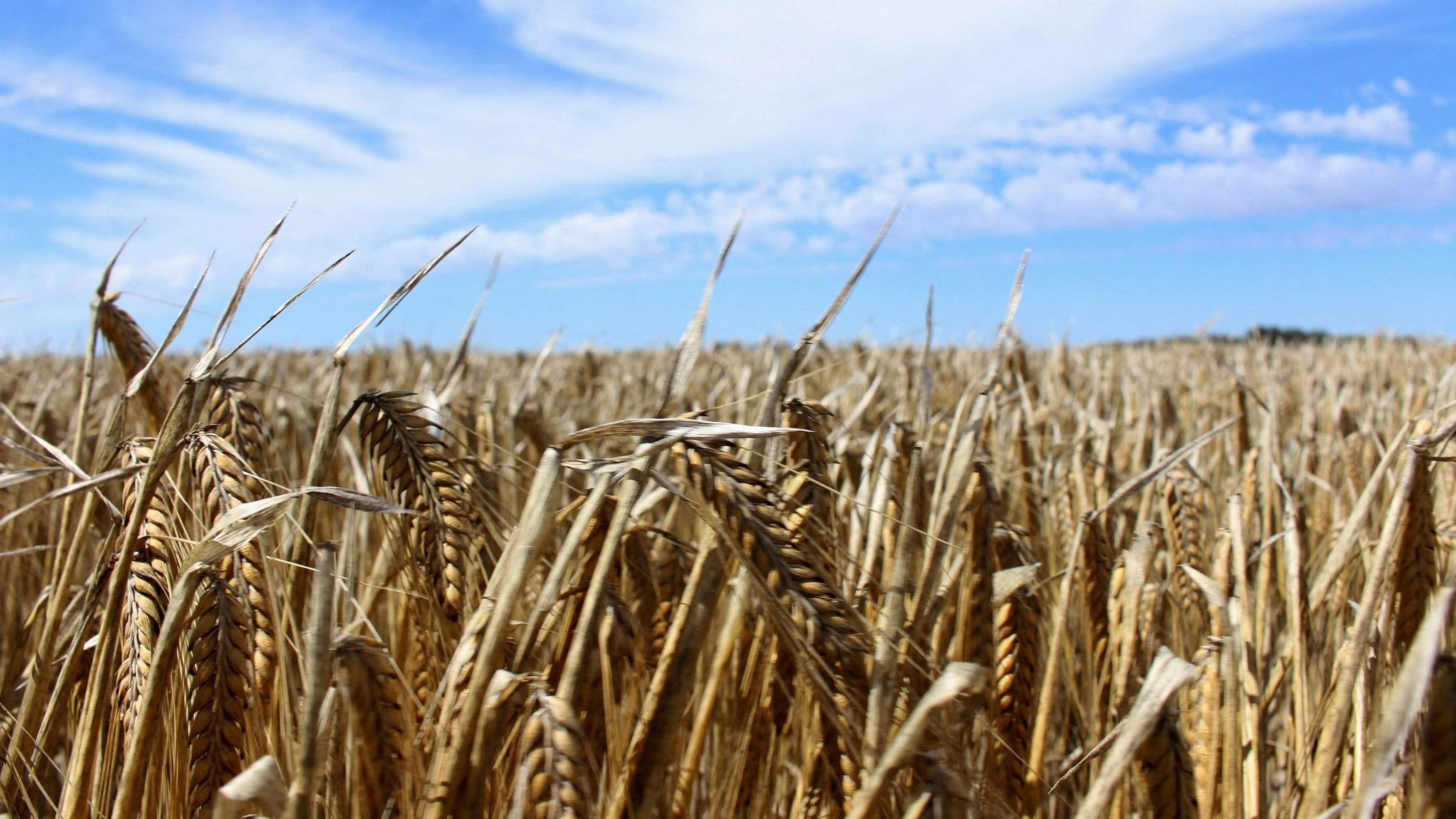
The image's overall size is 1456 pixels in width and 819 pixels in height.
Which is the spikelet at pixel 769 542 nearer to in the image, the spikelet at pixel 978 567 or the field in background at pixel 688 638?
the field in background at pixel 688 638

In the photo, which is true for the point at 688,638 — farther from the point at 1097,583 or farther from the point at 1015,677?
the point at 1097,583

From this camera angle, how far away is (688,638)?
0.84m

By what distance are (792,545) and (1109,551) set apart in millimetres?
886

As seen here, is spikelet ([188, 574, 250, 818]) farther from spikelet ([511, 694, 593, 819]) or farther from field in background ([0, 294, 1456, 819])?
spikelet ([511, 694, 593, 819])

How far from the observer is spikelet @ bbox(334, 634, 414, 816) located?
2.41 feet

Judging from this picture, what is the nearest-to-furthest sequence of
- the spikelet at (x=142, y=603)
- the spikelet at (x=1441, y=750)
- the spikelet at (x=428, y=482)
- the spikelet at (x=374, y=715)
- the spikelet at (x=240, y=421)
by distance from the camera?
the spikelet at (x=1441, y=750), the spikelet at (x=374, y=715), the spikelet at (x=142, y=603), the spikelet at (x=428, y=482), the spikelet at (x=240, y=421)

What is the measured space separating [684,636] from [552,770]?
0.71 ft

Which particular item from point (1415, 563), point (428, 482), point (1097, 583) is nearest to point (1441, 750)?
point (1415, 563)

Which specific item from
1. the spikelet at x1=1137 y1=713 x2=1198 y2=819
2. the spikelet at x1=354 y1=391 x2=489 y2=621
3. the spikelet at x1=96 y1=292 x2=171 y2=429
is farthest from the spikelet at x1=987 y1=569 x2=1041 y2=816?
the spikelet at x1=96 y1=292 x2=171 y2=429

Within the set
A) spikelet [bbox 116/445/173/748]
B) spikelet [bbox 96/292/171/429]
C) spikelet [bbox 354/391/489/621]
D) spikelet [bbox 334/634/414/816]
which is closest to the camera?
spikelet [bbox 334/634/414/816]

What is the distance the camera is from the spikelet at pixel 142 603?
2.74ft

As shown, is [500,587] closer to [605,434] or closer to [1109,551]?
[605,434]

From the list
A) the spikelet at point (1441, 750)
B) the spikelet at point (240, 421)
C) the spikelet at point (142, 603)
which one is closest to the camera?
the spikelet at point (1441, 750)

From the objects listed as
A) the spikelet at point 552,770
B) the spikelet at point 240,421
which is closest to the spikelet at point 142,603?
the spikelet at point 240,421
